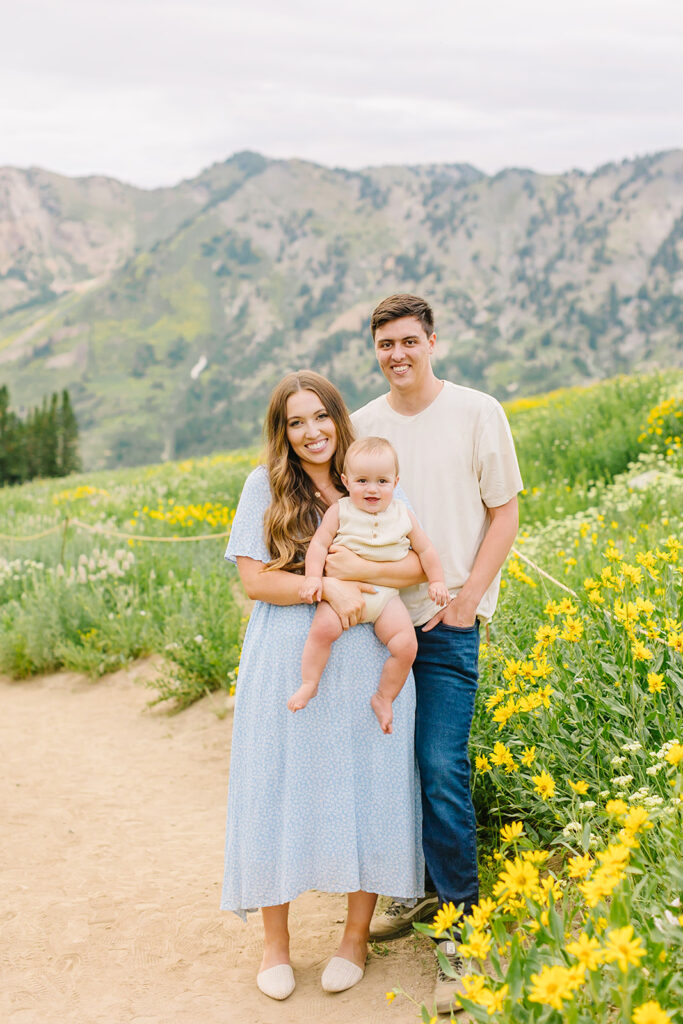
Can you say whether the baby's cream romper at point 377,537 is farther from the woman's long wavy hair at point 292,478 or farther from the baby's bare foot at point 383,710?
the baby's bare foot at point 383,710

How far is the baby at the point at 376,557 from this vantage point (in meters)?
3.20

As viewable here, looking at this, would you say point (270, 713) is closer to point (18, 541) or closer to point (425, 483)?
point (425, 483)

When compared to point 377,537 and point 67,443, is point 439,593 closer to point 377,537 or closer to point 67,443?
point 377,537

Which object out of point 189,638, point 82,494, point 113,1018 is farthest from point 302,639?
point 82,494

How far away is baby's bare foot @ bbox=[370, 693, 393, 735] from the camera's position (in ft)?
10.6

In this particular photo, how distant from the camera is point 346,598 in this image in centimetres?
317

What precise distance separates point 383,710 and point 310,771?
A: 1.09 ft

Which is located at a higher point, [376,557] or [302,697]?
[376,557]

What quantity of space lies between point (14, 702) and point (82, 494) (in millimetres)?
8695

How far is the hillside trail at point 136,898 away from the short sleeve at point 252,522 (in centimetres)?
160

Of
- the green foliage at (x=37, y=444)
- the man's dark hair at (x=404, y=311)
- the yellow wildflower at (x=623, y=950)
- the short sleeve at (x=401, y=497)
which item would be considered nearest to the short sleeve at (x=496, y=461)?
the short sleeve at (x=401, y=497)

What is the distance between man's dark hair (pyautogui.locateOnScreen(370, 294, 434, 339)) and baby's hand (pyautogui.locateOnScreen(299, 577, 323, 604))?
0.93 meters

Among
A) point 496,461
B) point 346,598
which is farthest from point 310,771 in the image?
point 496,461

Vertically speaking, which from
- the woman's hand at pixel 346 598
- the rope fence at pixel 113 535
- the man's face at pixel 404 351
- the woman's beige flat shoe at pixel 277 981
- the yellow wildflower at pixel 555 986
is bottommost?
the woman's beige flat shoe at pixel 277 981
